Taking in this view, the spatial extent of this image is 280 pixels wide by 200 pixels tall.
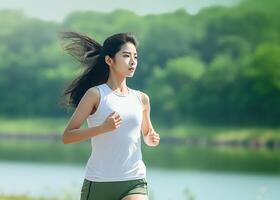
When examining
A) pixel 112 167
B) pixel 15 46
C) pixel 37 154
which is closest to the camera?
pixel 112 167

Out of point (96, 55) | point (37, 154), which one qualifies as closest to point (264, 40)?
point (37, 154)

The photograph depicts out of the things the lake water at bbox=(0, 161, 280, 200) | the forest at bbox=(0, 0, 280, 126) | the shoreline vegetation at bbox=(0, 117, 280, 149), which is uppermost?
the forest at bbox=(0, 0, 280, 126)

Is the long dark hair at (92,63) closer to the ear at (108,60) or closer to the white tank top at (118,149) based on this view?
the ear at (108,60)

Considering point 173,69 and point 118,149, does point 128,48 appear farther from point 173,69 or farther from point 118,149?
point 173,69

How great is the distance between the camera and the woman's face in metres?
3.84

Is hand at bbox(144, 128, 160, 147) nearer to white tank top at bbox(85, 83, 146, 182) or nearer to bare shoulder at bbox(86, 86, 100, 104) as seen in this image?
white tank top at bbox(85, 83, 146, 182)

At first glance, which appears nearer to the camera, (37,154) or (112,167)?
(112,167)

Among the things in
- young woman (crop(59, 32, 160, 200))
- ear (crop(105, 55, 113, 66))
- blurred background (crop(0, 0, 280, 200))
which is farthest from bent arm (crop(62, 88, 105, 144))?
blurred background (crop(0, 0, 280, 200))

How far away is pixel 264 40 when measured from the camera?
3191cm

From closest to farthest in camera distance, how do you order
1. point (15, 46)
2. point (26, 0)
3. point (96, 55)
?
point (96, 55), point (15, 46), point (26, 0)

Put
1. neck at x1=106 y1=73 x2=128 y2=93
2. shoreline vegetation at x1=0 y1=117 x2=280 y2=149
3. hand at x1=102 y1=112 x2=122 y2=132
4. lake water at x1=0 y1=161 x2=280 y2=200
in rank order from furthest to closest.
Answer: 1. shoreline vegetation at x1=0 y1=117 x2=280 y2=149
2. lake water at x1=0 y1=161 x2=280 y2=200
3. neck at x1=106 y1=73 x2=128 y2=93
4. hand at x1=102 y1=112 x2=122 y2=132

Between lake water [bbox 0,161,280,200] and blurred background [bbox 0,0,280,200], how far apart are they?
6.50 m

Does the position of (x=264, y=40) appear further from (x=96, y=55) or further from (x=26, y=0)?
(x=96, y=55)

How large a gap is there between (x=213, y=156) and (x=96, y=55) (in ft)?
61.9
